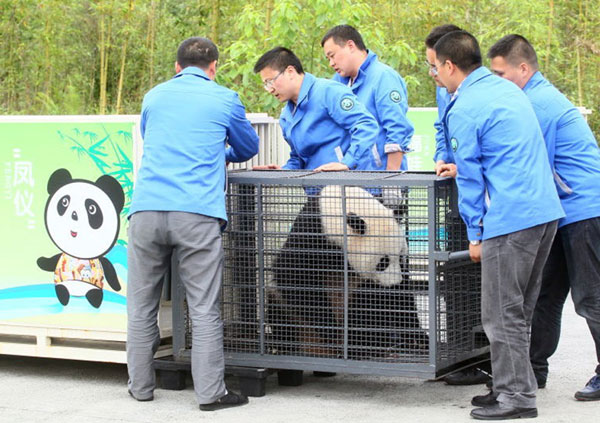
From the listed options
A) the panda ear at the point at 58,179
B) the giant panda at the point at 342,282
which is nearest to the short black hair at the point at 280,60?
the giant panda at the point at 342,282

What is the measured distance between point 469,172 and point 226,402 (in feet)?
5.58

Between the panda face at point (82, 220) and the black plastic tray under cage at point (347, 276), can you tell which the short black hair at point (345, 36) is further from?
the panda face at point (82, 220)

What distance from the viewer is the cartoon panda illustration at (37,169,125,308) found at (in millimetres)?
5977

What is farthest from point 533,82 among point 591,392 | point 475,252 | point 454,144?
point 591,392

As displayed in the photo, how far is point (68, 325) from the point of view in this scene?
610cm

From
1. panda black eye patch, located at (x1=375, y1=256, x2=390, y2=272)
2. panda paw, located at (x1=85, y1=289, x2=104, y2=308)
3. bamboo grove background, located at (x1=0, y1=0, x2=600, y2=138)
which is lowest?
panda paw, located at (x1=85, y1=289, x2=104, y2=308)

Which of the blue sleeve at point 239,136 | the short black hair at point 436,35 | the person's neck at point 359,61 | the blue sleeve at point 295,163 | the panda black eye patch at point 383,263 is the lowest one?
the panda black eye patch at point 383,263

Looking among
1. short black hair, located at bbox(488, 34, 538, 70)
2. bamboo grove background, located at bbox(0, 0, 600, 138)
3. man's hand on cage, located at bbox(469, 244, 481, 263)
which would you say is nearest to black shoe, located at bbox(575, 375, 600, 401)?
man's hand on cage, located at bbox(469, 244, 481, 263)

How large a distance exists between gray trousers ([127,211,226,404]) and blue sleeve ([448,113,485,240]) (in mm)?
1271

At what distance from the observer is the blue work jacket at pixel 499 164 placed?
494 cm

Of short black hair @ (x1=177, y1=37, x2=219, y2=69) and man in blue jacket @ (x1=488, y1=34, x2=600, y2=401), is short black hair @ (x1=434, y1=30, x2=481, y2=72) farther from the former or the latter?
short black hair @ (x1=177, y1=37, x2=219, y2=69)

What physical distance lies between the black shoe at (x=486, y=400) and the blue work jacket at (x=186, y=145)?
5.11 feet

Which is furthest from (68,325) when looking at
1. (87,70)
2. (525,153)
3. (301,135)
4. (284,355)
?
(87,70)

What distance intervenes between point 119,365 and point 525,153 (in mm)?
3037
